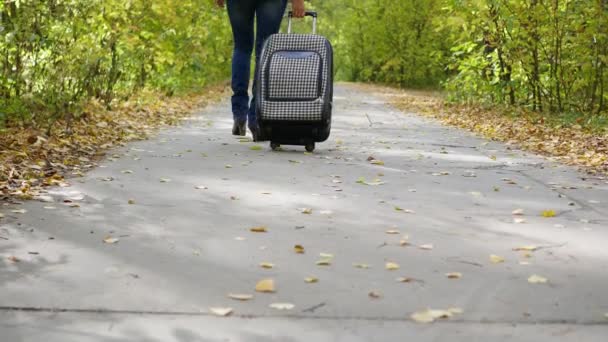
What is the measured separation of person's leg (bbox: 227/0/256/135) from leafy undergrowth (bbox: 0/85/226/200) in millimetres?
1165

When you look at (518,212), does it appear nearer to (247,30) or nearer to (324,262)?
(324,262)

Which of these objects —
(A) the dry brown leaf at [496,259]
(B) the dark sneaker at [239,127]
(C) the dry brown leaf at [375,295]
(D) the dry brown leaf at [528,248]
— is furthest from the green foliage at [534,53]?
(C) the dry brown leaf at [375,295]

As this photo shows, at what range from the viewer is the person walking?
320 inches

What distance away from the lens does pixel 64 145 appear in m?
7.66

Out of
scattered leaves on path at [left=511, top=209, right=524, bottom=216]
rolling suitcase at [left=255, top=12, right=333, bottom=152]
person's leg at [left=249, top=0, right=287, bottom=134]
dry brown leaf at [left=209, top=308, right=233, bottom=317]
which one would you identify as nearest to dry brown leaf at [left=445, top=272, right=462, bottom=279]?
dry brown leaf at [left=209, top=308, right=233, bottom=317]

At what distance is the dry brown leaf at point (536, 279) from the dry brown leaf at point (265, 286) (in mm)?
1022

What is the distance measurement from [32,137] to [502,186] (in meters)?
3.86

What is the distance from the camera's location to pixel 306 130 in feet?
25.0

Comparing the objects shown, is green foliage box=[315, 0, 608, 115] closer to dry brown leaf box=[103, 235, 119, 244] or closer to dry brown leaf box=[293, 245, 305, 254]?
dry brown leaf box=[293, 245, 305, 254]

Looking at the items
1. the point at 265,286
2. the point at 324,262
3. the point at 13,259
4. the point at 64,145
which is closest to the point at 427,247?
the point at 324,262

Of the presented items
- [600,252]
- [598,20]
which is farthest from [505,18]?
[600,252]

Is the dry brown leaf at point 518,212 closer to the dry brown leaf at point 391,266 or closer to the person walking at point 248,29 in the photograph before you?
the dry brown leaf at point 391,266

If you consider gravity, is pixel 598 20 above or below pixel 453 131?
above

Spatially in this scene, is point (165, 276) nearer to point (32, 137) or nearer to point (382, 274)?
point (382, 274)
